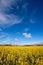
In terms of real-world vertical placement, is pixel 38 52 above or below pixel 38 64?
above

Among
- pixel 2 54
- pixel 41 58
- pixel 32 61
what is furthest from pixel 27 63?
pixel 2 54

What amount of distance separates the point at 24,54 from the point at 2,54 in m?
1.08

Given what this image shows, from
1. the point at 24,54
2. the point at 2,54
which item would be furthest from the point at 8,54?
the point at 24,54

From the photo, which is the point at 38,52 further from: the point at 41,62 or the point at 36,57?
the point at 41,62

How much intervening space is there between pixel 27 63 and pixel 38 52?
3.90 feet

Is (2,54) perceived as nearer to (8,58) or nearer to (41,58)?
(8,58)

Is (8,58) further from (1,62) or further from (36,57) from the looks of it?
(36,57)

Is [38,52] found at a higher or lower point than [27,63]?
higher

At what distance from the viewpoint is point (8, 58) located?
7.60m

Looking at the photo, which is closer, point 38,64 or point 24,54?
point 38,64

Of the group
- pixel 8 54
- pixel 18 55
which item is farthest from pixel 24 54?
pixel 8 54

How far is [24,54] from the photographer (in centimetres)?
791

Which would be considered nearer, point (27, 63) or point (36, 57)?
point (27, 63)

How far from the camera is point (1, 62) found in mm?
7496
